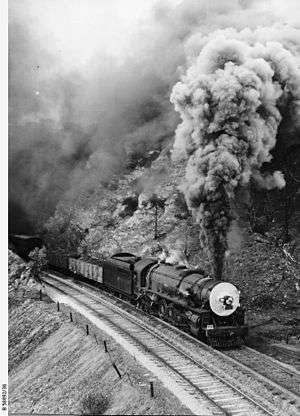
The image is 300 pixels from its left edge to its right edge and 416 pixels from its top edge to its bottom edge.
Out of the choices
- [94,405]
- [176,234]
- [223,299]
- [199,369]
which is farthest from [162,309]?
[176,234]

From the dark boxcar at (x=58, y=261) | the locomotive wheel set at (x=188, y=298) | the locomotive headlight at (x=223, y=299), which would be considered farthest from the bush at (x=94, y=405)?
the dark boxcar at (x=58, y=261)

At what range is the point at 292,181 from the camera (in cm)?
2500

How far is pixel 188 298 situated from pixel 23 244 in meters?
17.7

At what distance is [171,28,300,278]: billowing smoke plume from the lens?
15859 millimetres

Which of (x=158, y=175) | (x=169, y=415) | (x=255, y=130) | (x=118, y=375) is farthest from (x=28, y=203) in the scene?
(x=169, y=415)

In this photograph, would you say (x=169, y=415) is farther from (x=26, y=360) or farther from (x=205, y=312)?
(x=26, y=360)

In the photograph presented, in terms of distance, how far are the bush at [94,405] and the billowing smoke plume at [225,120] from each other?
20.8ft

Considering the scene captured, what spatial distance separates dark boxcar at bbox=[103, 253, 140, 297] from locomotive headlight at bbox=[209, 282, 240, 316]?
6.14 m

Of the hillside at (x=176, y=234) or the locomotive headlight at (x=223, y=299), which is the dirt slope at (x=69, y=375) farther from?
the hillside at (x=176, y=234)

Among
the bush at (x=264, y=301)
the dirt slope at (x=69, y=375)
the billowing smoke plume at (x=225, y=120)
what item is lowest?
the dirt slope at (x=69, y=375)

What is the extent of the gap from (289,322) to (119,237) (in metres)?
16.0

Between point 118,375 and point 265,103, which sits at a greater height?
point 265,103

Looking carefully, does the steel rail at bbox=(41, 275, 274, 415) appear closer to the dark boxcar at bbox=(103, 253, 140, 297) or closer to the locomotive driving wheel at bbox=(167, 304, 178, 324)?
the locomotive driving wheel at bbox=(167, 304, 178, 324)

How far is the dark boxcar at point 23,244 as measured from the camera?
1154 inches
